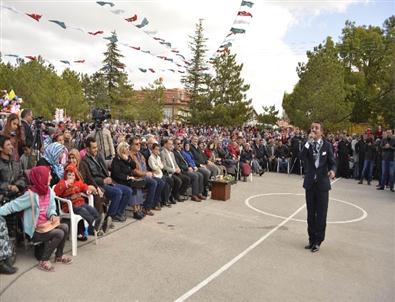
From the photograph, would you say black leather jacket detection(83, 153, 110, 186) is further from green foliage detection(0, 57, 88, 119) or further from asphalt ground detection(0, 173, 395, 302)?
green foliage detection(0, 57, 88, 119)

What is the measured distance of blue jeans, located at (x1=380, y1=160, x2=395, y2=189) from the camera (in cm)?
1239

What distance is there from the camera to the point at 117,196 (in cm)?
670

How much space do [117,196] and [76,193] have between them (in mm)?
1239

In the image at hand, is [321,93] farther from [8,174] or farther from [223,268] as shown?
[8,174]

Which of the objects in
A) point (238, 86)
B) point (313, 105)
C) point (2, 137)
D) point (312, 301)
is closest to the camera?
point (312, 301)

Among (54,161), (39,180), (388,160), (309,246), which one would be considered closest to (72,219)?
(39,180)

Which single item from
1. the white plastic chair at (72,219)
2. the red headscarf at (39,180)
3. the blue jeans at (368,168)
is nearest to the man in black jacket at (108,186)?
the white plastic chair at (72,219)

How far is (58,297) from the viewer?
3.84 meters

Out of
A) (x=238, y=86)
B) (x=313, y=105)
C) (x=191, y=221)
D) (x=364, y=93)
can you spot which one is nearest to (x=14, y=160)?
(x=191, y=221)

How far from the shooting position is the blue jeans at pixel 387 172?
12388mm

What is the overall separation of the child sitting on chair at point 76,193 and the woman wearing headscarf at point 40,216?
0.58 meters

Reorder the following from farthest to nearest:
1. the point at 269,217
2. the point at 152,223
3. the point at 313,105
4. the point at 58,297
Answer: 1. the point at 313,105
2. the point at 269,217
3. the point at 152,223
4. the point at 58,297

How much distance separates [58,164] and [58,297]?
2.77 m

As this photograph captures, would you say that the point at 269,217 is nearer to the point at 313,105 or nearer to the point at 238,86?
the point at 313,105
